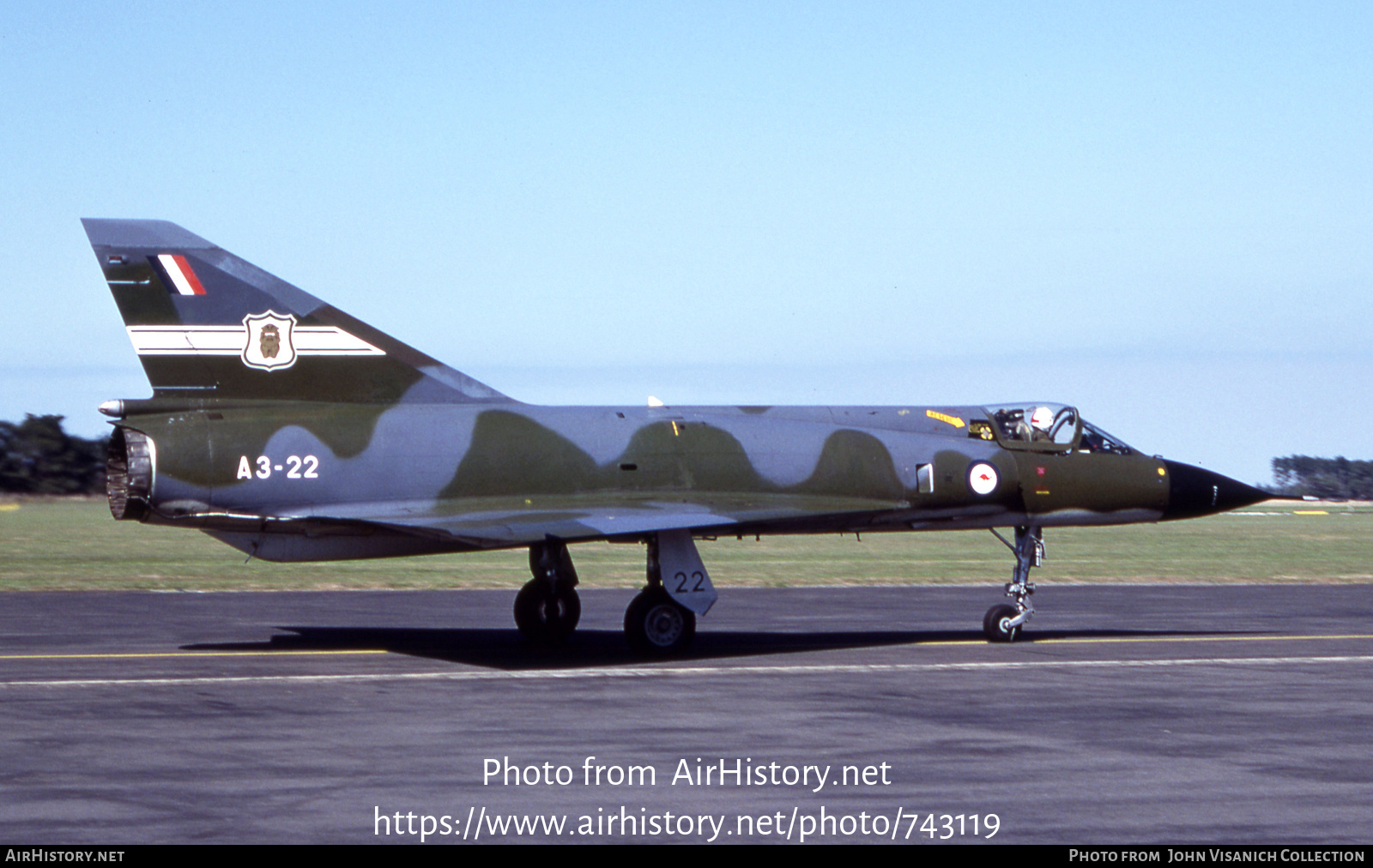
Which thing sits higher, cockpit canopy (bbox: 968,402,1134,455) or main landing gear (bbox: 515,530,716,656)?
cockpit canopy (bbox: 968,402,1134,455)

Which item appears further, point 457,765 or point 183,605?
point 183,605

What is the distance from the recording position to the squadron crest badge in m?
17.3

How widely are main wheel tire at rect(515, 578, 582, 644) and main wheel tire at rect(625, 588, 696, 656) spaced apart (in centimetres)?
151

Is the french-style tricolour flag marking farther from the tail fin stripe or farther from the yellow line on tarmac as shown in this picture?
the yellow line on tarmac

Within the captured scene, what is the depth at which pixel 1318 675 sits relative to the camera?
1563 cm

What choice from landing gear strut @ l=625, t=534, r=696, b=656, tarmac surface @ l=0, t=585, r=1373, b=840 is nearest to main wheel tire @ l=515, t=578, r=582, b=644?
tarmac surface @ l=0, t=585, r=1373, b=840

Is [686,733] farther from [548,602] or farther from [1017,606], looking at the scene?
[1017,606]

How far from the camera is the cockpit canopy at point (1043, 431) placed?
19391 millimetres

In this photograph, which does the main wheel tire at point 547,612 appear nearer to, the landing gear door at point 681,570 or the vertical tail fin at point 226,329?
the landing gear door at point 681,570

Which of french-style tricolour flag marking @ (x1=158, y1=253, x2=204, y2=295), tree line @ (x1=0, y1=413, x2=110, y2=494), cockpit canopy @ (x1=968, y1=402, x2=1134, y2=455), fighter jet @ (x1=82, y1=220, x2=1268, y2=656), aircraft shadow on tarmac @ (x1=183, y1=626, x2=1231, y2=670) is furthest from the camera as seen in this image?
tree line @ (x1=0, y1=413, x2=110, y2=494)

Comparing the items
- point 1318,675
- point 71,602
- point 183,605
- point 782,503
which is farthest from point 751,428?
point 71,602

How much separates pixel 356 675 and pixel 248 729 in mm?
3629

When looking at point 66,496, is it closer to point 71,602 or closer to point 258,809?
point 71,602

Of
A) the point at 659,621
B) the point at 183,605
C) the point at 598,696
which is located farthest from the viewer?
the point at 183,605
